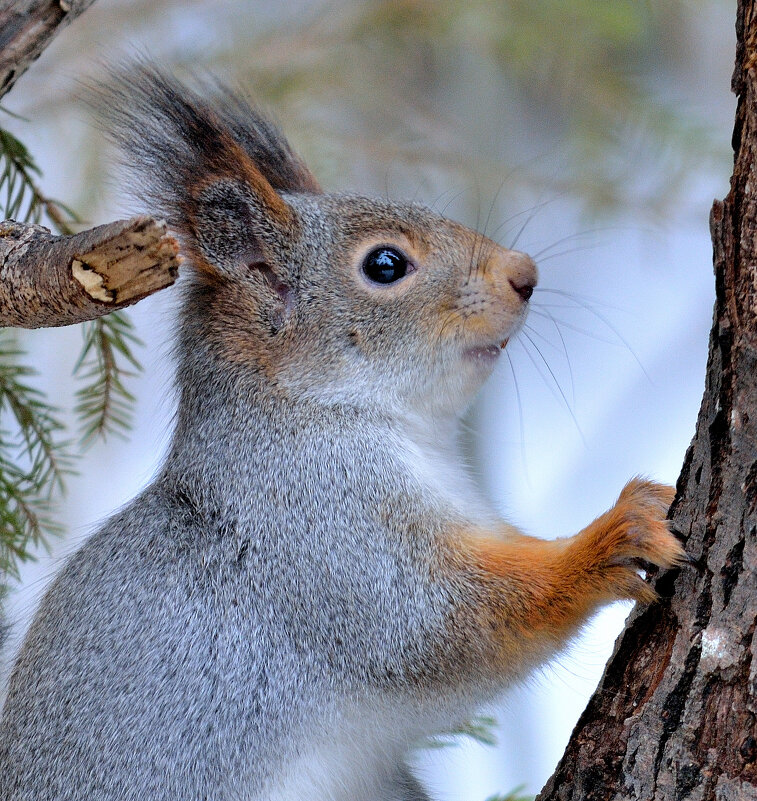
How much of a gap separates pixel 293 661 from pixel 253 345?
0.59 metres

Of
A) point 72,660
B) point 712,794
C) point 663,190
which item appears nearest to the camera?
point 712,794

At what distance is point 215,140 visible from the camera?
1935 millimetres

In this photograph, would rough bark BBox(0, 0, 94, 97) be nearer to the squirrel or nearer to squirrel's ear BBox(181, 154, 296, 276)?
the squirrel

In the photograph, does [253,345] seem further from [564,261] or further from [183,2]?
[564,261]

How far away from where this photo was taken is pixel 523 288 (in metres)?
1.98

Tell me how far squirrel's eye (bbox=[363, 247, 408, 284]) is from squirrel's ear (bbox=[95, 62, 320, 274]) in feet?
0.57

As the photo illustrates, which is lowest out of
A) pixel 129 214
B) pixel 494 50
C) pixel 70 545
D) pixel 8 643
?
pixel 8 643

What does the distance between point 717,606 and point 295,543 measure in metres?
0.75

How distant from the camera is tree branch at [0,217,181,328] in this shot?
1.29 m

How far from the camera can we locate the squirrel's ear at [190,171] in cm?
192

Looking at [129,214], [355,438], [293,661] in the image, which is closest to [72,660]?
[293,661]

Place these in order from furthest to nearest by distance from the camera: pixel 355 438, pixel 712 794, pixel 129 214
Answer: pixel 129 214, pixel 355 438, pixel 712 794

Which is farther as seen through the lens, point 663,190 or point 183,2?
point 183,2

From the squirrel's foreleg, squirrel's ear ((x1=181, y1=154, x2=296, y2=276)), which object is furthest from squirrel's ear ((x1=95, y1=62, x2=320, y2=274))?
the squirrel's foreleg
